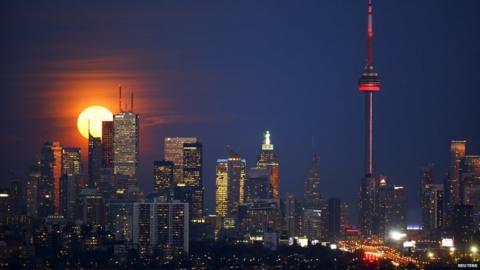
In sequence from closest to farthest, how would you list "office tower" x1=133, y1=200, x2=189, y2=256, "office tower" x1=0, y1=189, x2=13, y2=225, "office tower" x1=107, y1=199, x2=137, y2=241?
1. "office tower" x1=0, y1=189, x2=13, y2=225
2. "office tower" x1=133, y1=200, x2=189, y2=256
3. "office tower" x1=107, y1=199, x2=137, y2=241

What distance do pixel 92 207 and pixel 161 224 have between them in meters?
10.1

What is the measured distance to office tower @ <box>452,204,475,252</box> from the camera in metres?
113

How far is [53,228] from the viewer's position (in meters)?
93.5

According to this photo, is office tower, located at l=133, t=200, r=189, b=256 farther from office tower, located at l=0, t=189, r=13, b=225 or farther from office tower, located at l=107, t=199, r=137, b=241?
office tower, located at l=0, t=189, r=13, b=225

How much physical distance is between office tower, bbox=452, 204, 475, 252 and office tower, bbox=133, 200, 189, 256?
20.3 metres

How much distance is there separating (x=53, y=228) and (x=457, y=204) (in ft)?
127

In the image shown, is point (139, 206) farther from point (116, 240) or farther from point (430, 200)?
point (430, 200)

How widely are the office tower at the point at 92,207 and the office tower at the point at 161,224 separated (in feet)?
22.3

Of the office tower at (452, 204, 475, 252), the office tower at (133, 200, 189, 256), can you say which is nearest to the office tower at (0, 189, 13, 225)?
the office tower at (133, 200, 189, 256)

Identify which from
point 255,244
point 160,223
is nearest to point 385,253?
point 255,244

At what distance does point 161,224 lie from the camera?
324ft

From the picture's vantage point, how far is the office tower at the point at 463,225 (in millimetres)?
112938

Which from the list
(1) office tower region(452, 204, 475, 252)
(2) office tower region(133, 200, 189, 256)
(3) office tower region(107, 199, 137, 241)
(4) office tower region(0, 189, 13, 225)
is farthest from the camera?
(1) office tower region(452, 204, 475, 252)

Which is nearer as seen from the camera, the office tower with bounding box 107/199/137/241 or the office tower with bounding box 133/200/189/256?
the office tower with bounding box 133/200/189/256
